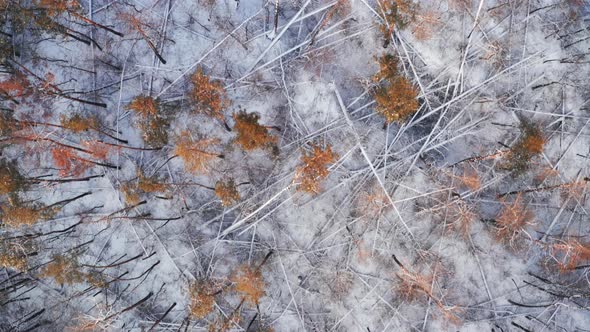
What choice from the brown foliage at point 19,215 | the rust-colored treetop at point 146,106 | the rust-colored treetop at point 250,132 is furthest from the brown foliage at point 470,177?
the brown foliage at point 19,215

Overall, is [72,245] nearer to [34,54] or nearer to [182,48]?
[34,54]

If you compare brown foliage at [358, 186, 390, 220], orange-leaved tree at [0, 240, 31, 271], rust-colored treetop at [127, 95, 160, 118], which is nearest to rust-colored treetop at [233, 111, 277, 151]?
rust-colored treetop at [127, 95, 160, 118]

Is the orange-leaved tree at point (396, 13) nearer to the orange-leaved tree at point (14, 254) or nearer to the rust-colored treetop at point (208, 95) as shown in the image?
the rust-colored treetop at point (208, 95)

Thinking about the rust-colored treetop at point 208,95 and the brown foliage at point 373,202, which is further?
the brown foliage at point 373,202

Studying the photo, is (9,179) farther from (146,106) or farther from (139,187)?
(146,106)

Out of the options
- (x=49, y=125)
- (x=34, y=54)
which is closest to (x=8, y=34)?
(x=34, y=54)

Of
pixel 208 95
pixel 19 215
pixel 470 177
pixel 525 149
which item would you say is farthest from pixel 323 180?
pixel 19 215
